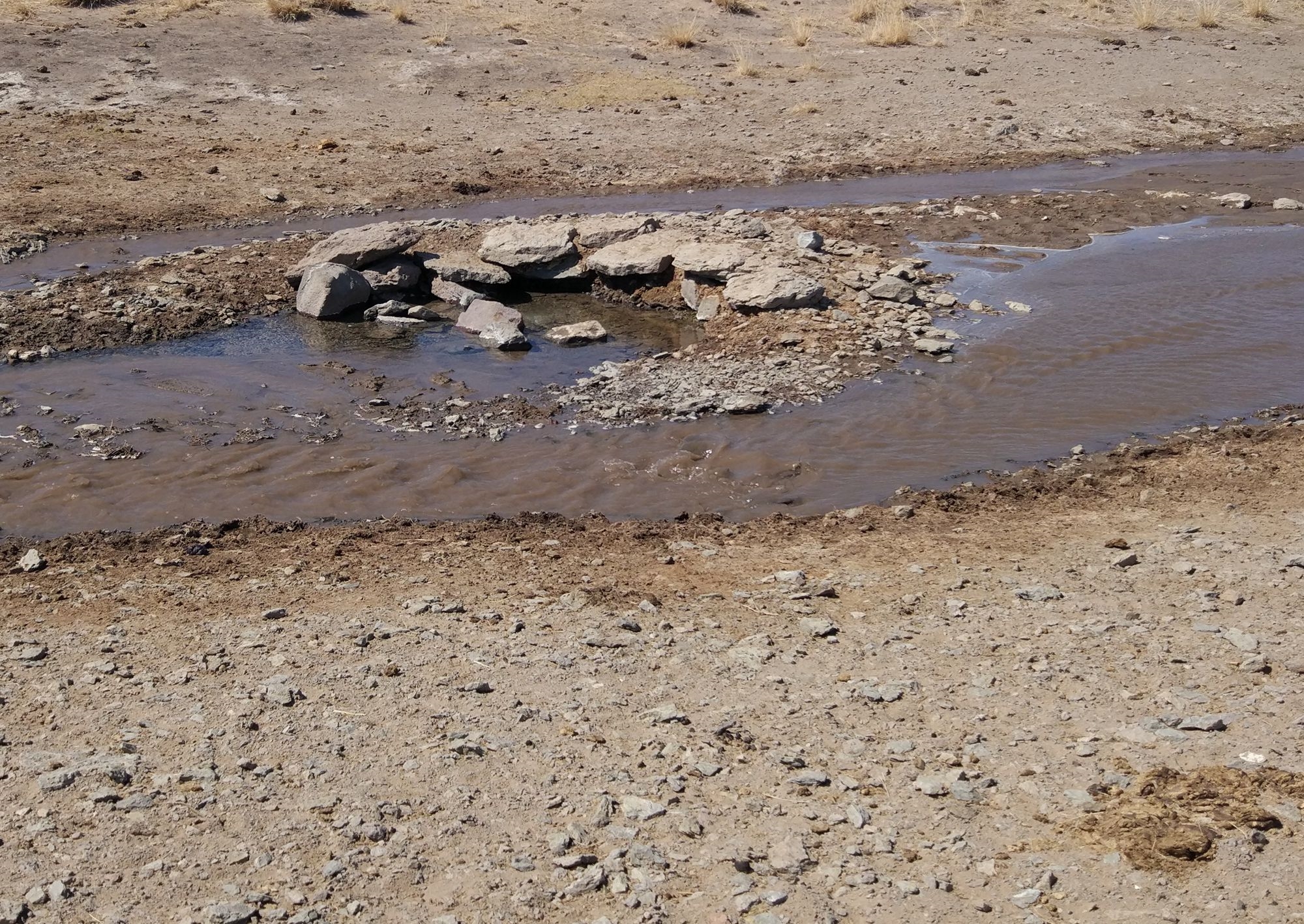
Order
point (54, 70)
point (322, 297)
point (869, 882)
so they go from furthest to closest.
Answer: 1. point (54, 70)
2. point (322, 297)
3. point (869, 882)

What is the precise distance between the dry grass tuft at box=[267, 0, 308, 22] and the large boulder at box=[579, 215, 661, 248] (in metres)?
12.2

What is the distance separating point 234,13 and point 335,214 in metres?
8.94

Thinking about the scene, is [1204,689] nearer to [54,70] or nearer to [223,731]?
[223,731]

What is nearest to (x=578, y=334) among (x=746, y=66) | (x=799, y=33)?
(x=746, y=66)

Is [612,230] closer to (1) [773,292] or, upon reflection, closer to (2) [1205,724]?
(1) [773,292]

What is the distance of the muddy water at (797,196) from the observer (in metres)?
13.9

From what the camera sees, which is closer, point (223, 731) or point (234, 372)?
point (223, 731)

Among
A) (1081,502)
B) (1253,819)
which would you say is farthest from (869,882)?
(1081,502)

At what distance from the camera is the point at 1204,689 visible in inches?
209

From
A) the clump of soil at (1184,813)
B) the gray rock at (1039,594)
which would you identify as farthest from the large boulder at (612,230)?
the clump of soil at (1184,813)

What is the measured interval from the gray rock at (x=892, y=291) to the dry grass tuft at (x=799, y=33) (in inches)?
535

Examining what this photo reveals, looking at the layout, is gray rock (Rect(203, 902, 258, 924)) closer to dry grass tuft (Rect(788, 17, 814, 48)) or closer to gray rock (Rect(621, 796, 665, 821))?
gray rock (Rect(621, 796, 665, 821))

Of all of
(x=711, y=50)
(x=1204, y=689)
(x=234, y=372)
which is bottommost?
(x=234, y=372)

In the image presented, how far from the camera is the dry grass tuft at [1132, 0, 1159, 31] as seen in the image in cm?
2548
